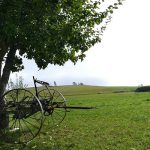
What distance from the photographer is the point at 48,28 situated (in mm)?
16469

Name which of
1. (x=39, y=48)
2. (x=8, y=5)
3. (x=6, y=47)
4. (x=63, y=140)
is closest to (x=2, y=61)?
(x=6, y=47)

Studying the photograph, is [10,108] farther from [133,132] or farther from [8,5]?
[133,132]

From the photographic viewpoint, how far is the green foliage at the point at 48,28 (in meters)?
14.8

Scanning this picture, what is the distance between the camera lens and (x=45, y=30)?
1588 cm

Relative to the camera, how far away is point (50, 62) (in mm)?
18969

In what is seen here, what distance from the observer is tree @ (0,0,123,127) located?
48.5 feet

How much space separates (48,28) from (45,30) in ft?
2.02

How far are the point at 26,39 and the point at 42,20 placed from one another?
968mm

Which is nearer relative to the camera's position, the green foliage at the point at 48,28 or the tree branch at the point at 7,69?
the green foliage at the point at 48,28

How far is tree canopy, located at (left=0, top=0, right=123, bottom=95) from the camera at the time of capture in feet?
48.5

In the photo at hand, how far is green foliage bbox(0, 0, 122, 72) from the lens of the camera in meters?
14.8

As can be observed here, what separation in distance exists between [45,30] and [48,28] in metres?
0.62

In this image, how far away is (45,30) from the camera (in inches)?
625

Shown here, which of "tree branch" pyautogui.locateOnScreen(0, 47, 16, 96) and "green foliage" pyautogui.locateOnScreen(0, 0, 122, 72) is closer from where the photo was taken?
"green foliage" pyautogui.locateOnScreen(0, 0, 122, 72)
